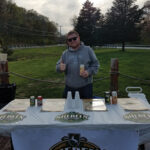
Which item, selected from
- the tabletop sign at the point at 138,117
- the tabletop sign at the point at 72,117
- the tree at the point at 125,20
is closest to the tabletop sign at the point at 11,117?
the tabletop sign at the point at 72,117

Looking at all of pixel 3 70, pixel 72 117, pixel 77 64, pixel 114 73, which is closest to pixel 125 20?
pixel 114 73

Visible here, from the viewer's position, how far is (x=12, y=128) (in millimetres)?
2207

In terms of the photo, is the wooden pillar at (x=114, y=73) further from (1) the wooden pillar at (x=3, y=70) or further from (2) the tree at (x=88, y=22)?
(2) the tree at (x=88, y=22)

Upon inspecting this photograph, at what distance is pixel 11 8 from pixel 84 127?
50.3 meters

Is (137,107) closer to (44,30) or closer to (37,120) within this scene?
(37,120)

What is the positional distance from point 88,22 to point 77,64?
119 ft

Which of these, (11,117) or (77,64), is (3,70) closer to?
(77,64)

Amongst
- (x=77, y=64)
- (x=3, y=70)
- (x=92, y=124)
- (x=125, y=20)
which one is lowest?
(x=92, y=124)

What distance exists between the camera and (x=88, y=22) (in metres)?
37.6

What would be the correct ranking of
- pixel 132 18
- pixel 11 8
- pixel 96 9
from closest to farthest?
pixel 132 18 < pixel 96 9 < pixel 11 8

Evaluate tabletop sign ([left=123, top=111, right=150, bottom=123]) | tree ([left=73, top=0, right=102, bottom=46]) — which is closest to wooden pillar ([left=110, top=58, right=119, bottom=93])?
tabletop sign ([left=123, top=111, right=150, bottom=123])

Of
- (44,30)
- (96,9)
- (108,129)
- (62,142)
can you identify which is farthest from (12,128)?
(44,30)

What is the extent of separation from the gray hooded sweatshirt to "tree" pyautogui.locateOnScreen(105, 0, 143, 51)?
3319 centimetres

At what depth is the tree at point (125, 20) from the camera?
3481 centimetres
